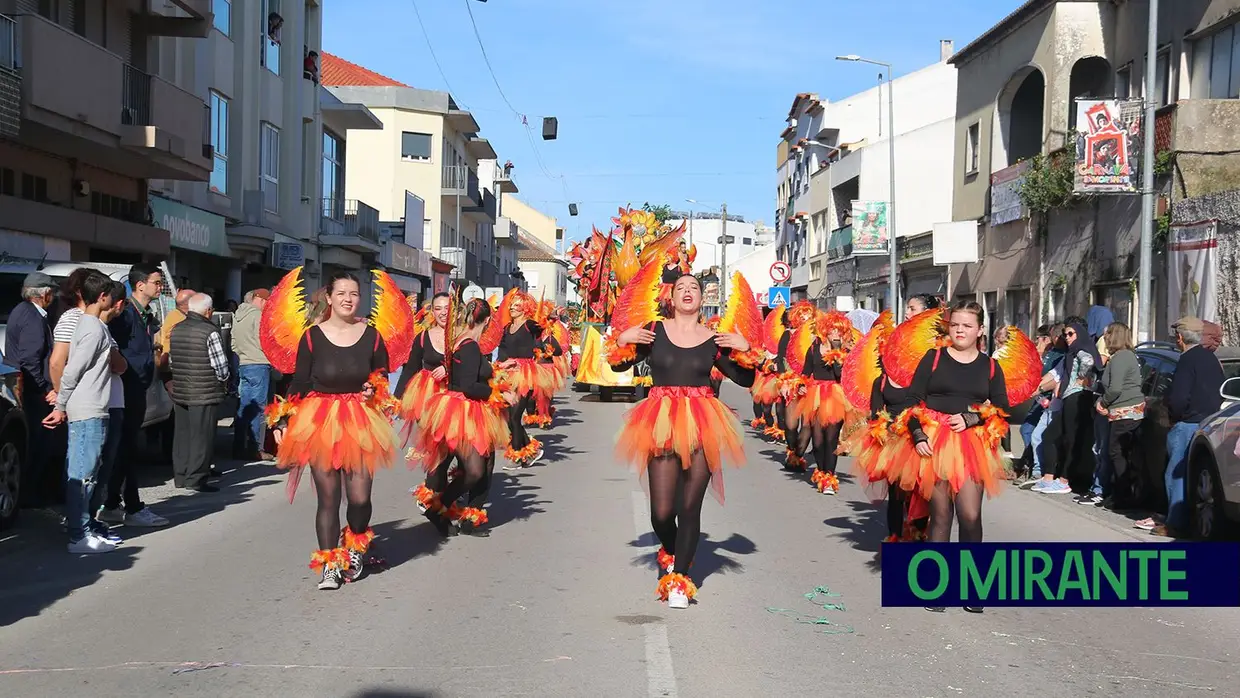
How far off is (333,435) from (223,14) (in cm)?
2219

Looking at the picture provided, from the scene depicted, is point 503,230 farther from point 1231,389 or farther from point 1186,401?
point 1186,401

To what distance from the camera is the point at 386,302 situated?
881cm

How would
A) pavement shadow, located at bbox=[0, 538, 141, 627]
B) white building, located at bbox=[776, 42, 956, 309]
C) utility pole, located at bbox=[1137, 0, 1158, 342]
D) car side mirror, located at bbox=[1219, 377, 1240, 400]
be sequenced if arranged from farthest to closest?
white building, located at bbox=[776, 42, 956, 309] → utility pole, located at bbox=[1137, 0, 1158, 342] → car side mirror, located at bbox=[1219, 377, 1240, 400] → pavement shadow, located at bbox=[0, 538, 141, 627]

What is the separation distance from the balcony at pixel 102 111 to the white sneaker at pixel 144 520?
360 inches

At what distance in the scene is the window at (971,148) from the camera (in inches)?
1299

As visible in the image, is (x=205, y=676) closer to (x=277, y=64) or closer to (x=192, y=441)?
(x=192, y=441)

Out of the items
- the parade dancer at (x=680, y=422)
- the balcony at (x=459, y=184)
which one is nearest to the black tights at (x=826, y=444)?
the parade dancer at (x=680, y=422)

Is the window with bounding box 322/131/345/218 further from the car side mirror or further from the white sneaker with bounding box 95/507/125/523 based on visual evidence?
the car side mirror

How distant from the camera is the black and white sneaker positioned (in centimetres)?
761

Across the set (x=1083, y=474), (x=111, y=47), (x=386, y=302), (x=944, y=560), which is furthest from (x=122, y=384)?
(x=111, y=47)

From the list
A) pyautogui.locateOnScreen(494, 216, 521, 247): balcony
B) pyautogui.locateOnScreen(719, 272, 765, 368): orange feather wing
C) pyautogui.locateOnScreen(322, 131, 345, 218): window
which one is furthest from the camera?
pyautogui.locateOnScreen(494, 216, 521, 247): balcony

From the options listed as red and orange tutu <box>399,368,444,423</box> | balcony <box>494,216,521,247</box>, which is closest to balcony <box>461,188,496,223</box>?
balcony <box>494,216,521,247</box>

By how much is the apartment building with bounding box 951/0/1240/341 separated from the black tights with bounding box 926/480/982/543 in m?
12.3

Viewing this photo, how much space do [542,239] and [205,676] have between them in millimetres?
111371
